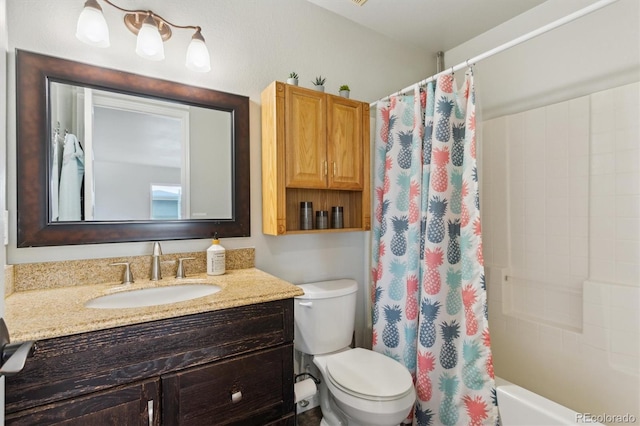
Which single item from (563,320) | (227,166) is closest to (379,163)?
(227,166)

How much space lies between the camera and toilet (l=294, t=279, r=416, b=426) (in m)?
1.35

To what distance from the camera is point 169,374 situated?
1.04 m

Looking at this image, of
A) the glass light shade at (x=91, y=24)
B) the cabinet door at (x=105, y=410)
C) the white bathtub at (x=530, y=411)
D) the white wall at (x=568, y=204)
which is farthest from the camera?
the white wall at (x=568, y=204)

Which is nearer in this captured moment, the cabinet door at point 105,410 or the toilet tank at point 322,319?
the cabinet door at point 105,410

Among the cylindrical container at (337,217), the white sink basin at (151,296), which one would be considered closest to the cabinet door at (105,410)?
the white sink basin at (151,296)

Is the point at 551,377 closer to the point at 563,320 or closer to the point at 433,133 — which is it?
the point at 563,320

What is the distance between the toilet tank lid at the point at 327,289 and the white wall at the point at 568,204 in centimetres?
111

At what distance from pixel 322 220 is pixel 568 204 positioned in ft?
4.76

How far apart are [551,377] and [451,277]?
982mm

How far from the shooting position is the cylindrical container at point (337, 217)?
1.95m

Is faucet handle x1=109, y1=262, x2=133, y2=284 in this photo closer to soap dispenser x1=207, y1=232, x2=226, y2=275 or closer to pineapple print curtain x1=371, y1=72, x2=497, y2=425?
soap dispenser x1=207, y1=232, x2=226, y2=275

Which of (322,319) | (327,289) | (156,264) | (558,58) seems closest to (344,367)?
(322,319)

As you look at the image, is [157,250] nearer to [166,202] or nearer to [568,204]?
[166,202]

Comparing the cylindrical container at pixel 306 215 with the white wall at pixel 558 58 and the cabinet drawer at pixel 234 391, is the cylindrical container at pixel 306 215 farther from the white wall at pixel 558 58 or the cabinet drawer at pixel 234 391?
the white wall at pixel 558 58
